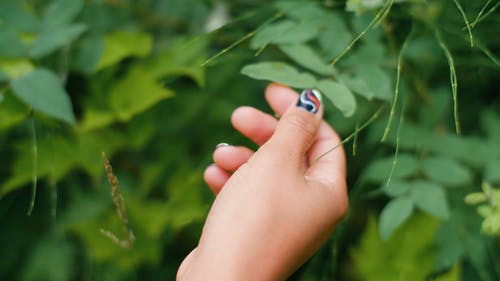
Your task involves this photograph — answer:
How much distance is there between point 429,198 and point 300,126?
0.90 ft

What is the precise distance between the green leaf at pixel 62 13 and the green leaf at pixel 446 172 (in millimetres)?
698

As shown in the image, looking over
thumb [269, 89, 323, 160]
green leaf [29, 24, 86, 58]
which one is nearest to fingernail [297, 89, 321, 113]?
thumb [269, 89, 323, 160]

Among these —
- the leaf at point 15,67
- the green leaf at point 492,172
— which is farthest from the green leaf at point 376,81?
the leaf at point 15,67

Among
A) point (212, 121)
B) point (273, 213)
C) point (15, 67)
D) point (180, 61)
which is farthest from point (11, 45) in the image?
point (273, 213)

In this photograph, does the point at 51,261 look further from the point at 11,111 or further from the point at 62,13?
the point at 62,13

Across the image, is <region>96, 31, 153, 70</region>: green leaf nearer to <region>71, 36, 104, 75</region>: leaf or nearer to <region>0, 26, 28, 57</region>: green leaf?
<region>71, 36, 104, 75</region>: leaf

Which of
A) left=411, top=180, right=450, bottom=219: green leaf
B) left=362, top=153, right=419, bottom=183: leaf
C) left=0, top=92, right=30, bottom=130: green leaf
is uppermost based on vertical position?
left=0, top=92, right=30, bottom=130: green leaf

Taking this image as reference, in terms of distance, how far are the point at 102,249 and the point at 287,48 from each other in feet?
1.98

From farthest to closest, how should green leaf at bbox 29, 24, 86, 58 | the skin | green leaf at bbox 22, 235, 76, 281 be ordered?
green leaf at bbox 22, 235, 76, 281 → green leaf at bbox 29, 24, 86, 58 → the skin

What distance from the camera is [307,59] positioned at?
2.94ft

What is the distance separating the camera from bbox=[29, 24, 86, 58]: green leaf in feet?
3.33

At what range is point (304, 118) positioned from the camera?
0.79m

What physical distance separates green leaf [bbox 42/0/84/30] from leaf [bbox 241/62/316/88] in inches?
16.7

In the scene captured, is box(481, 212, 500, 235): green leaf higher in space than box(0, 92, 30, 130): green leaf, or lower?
lower
